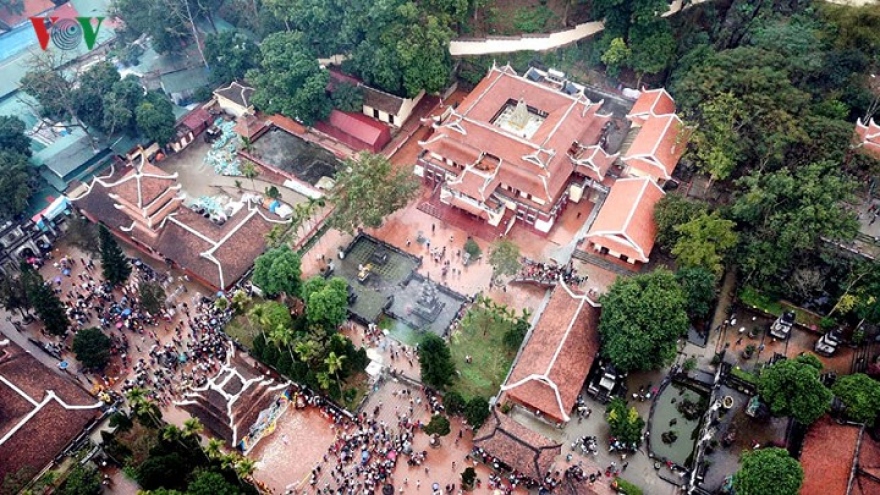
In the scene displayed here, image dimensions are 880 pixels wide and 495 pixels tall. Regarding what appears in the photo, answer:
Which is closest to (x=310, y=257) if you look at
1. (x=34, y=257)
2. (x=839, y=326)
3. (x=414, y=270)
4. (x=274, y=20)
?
(x=414, y=270)

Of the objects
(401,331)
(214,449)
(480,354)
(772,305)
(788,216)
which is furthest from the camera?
(401,331)

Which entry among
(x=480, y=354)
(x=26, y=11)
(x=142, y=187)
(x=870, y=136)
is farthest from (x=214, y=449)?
(x=26, y=11)

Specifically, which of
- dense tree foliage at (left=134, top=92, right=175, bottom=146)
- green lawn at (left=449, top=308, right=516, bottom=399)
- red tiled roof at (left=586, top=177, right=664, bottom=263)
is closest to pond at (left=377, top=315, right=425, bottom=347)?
green lawn at (left=449, top=308, right=516, bottom=399)

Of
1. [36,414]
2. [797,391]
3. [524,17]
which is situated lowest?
[36,414]

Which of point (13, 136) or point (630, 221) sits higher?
point (630, 221)

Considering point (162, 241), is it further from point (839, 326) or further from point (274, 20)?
point (839, 326)

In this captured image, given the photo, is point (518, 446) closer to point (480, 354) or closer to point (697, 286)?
point (480, 354)

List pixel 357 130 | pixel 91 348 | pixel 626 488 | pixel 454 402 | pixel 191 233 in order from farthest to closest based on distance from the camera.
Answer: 1. pixel 357 130
2. pixel 191 233
3. pixel 91 348
4. pixel 454 402
5. pixel 626 488
